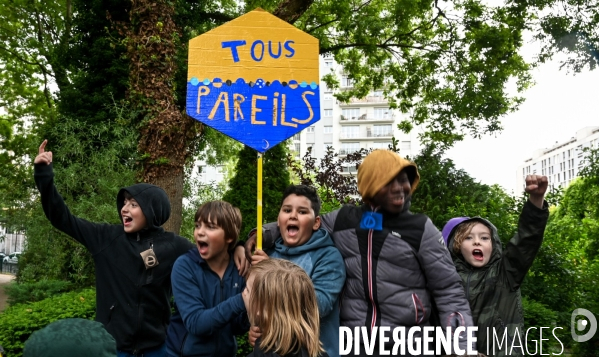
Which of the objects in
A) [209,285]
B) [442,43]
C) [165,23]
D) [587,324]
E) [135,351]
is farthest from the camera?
[442,43]

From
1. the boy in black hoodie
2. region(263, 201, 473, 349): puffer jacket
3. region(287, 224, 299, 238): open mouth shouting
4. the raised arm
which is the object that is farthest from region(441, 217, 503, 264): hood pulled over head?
the boy in black hoodie

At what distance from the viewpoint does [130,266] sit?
3.35 metres

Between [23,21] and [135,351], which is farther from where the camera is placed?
[23,21]

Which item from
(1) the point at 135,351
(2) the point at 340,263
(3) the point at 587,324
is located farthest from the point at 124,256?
(3) the point at 587,324

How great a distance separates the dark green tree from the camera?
32.4 ft

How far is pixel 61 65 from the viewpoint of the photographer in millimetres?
12055

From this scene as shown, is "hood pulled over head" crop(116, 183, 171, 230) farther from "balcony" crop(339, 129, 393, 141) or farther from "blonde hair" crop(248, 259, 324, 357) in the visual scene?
"balcony" crop(339, 129, 393, 141)

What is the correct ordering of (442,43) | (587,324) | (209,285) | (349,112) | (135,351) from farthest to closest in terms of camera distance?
(349,112), (442,43), (587,324), (135,351), (209,285)

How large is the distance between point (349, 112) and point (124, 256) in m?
95.9

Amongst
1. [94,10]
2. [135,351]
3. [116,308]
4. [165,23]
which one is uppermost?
[94,10]

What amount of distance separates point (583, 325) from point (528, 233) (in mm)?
4375

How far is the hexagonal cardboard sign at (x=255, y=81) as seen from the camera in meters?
3.93

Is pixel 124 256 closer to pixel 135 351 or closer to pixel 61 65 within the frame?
pixel 135 351

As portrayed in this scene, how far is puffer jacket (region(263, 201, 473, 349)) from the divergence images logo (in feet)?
14.1
